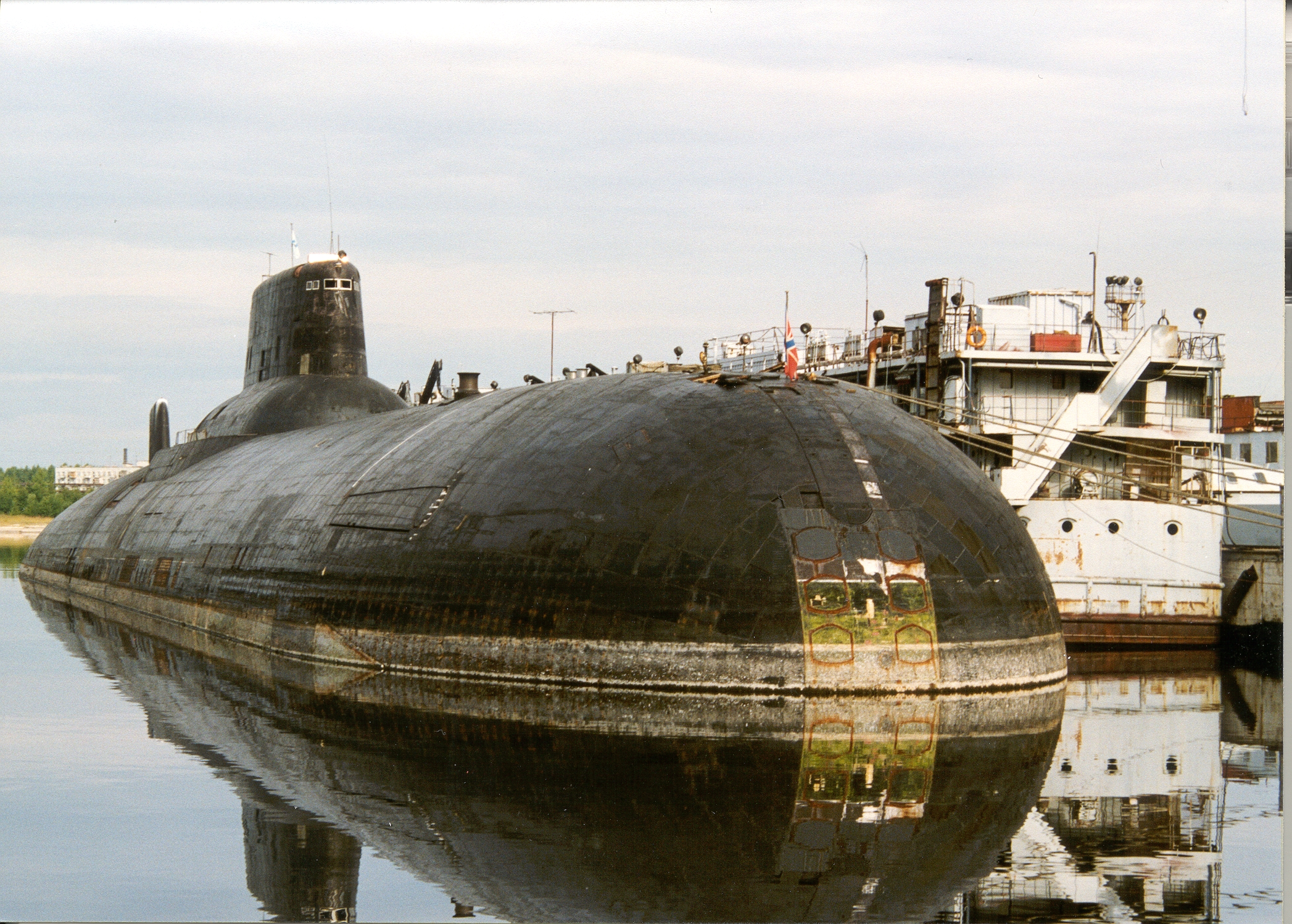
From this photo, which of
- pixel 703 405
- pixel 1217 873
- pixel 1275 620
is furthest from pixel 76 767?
Answer: pixel 1275 620

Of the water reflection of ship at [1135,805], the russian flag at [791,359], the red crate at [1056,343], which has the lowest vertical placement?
the water reflection of ship at [1135,805]

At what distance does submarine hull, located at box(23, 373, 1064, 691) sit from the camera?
16.8 m

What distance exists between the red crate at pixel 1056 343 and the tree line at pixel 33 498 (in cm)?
9879

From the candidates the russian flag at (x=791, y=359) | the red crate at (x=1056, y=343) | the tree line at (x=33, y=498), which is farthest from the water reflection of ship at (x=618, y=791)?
the tree line at (x=33, y=498)

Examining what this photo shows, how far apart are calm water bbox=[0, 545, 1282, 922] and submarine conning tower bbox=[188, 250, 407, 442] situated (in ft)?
48.9

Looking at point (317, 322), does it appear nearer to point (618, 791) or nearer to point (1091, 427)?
point (1091, 427)

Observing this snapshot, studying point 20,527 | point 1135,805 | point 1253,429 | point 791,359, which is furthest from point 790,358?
point 20,527

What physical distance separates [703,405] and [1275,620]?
14.9 m

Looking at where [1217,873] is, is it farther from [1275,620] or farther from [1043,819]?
[1275,620]

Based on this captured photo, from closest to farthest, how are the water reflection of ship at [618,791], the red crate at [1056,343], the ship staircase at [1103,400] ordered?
1. the water reflection of ship at [618,791]
2. the ship staircase at [1103,400]
3. the red crate at [1056,343]

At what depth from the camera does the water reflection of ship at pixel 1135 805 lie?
31.0 feet

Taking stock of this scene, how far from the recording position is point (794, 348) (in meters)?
20.6

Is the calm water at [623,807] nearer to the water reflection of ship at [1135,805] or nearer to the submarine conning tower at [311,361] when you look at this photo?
the water reflection of ship at [1135,805]

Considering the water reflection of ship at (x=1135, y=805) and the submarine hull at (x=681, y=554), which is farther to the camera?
the submarine hull at (x=681, y=554)
